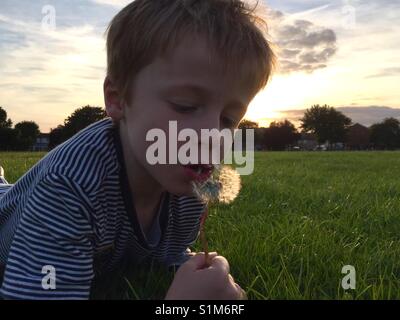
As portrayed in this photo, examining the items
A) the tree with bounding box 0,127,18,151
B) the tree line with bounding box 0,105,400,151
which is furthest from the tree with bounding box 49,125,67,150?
the tree line with bounding box 0,105,400,151

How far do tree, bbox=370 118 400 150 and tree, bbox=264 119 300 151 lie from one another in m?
14.6

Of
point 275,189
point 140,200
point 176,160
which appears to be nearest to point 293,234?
point 140,200

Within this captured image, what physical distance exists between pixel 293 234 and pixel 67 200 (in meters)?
1.54

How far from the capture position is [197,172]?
5.97ft

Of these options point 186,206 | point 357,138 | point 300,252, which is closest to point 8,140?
point 186,206

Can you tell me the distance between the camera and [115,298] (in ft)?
6.70

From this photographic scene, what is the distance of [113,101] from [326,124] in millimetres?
89295

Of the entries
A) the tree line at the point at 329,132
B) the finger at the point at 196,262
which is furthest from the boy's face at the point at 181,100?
the tree line at the point at 329,132

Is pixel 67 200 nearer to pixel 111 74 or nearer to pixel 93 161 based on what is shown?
pixel 93 161

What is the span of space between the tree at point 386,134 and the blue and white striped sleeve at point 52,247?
88.4 meters

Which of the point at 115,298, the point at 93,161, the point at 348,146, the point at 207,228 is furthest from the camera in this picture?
the point at 348,146

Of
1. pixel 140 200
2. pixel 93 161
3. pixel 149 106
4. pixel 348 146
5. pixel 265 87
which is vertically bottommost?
pixel 140 200

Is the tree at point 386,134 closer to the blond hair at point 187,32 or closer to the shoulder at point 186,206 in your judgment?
A: the shoulder at point 186,206

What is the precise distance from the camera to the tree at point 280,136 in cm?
8400
